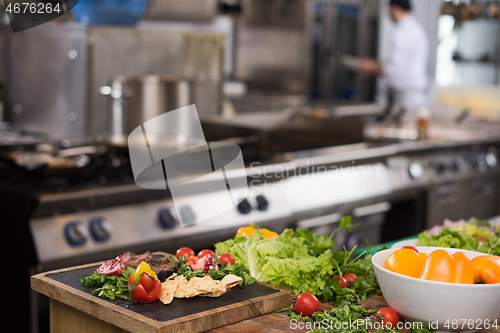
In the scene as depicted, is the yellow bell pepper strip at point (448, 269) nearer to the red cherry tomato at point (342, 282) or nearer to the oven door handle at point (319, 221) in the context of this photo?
the red cherry tomato at point (342, 282)

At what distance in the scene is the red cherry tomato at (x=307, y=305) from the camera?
1.07 m

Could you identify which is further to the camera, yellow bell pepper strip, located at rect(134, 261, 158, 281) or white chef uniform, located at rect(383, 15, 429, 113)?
white chef uniform, located at rect(383, 15, 429, 113)

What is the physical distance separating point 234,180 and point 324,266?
1.41m

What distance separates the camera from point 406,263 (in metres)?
1.05

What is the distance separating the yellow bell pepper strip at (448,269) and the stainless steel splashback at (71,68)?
232 centimetres

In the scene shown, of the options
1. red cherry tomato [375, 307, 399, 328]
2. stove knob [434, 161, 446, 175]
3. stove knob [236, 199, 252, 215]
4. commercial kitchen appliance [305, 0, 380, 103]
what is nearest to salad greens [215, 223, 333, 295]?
red cherry tomato [375, 307, 399, 328]

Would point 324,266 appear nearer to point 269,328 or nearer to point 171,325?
point 269,328

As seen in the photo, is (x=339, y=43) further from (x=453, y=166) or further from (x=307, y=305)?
(x=307, y=305)

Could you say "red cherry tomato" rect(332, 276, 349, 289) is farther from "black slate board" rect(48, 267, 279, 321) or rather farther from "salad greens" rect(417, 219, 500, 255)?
"salad greens" rect(417, 219, 500, 255)

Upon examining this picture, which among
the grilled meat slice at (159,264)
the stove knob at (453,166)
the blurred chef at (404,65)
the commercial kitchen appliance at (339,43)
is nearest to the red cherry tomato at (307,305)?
the grilled meat slice at (159,264)

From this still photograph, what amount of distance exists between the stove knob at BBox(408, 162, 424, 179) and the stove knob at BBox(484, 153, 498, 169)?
74cm

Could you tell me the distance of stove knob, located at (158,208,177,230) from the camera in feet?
7.34

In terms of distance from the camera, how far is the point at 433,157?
3518 millimetres

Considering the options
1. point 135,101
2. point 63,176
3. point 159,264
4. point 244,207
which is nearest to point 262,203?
point 244,207
